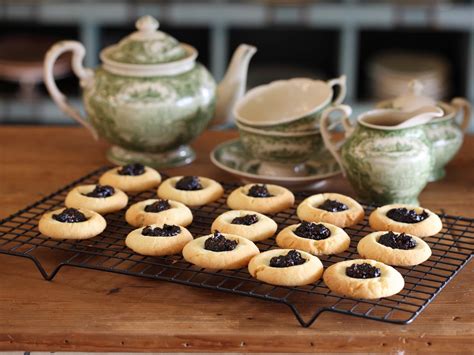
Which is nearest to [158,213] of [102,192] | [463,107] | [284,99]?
[102,192]

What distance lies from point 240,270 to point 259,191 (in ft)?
0.73

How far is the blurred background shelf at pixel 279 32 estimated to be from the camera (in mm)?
2896

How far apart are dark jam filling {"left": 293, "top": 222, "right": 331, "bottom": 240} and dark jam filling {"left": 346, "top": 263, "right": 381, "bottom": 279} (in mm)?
113

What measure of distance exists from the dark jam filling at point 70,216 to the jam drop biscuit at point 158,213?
80mm

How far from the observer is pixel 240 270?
4.27ft

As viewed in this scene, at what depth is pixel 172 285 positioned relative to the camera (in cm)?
129

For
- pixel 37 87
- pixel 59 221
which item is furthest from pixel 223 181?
pixel 37 87

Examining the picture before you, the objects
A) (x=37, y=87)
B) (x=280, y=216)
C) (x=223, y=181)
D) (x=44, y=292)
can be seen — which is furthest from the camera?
(x=37, y=87)

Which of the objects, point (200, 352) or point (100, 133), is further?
point (100, 133)

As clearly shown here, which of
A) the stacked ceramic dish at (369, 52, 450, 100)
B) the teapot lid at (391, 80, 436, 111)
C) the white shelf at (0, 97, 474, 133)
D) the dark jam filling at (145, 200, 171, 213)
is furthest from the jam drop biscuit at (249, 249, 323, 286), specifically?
the white shelf at (0, 97, 474, 133)

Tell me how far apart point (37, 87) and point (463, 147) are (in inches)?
69.6

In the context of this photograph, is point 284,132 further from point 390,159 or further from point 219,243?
point 219,243

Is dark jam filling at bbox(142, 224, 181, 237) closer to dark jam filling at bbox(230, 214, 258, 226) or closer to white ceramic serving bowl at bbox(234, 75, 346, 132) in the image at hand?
dark jam filling at bbox(230, 214, 258, 226)

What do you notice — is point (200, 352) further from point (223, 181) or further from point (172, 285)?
point (223, 181)
